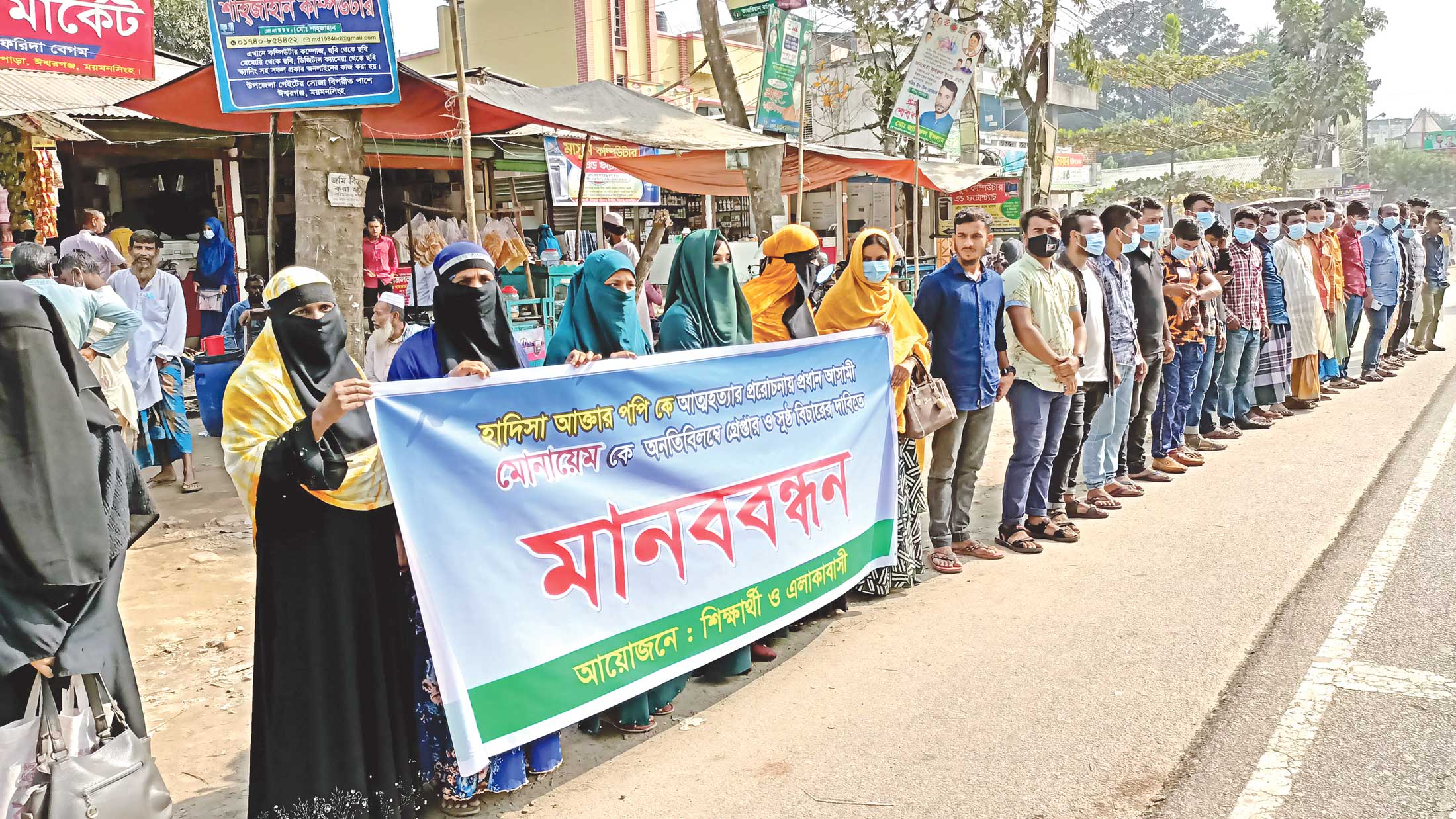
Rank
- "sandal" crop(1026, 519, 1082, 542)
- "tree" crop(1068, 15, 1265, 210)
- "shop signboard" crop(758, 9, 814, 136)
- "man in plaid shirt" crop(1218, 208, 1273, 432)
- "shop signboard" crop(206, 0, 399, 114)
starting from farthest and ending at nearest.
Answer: "tree" crop(1068, 15, 1265, 210) → "shop signboard" crop(758, 9, 814, 136) → "man in plaid shirt" crop(1218, 208, 1273, 432) → "sandal" crop(1026, 519, 1082, 542) → "shop signboard" crop(206, 0, 399, 114)

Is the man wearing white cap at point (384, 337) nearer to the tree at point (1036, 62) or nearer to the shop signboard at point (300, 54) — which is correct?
the shop signboard at point (300, 54)

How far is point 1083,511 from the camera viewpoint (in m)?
6.45

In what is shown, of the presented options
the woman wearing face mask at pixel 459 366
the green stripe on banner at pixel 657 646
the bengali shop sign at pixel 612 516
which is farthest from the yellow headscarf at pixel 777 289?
the woman wearing face mask at pixel 459 366

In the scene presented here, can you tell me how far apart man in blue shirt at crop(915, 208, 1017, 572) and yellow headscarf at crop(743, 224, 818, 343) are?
85 cm

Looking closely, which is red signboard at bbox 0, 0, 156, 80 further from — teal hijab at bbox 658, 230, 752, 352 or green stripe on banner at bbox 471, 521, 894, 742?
green stripe on banner at bbox 471, 521, 894, 742

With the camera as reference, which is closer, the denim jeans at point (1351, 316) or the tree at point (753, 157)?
the tree at point (753, 157)

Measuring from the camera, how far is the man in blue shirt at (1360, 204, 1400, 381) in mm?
11430

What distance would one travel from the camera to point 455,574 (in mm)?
3002

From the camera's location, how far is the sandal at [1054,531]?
19.3 ft

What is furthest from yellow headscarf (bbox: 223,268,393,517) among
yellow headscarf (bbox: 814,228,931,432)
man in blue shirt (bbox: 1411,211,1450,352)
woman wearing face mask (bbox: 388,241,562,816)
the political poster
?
man in blue shirt (bbox: 1411,211,1450,352)

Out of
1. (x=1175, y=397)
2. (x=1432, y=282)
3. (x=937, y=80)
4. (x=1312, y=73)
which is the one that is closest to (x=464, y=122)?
(x=1175, y=397)

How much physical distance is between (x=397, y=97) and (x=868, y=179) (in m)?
17.9

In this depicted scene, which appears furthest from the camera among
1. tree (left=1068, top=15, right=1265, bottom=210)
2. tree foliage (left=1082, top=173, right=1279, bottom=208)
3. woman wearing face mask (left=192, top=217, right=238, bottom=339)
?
tree foliage (left=1082, top=173, right=1279, bottom=208)

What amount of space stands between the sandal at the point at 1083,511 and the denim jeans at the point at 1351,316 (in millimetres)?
6372
